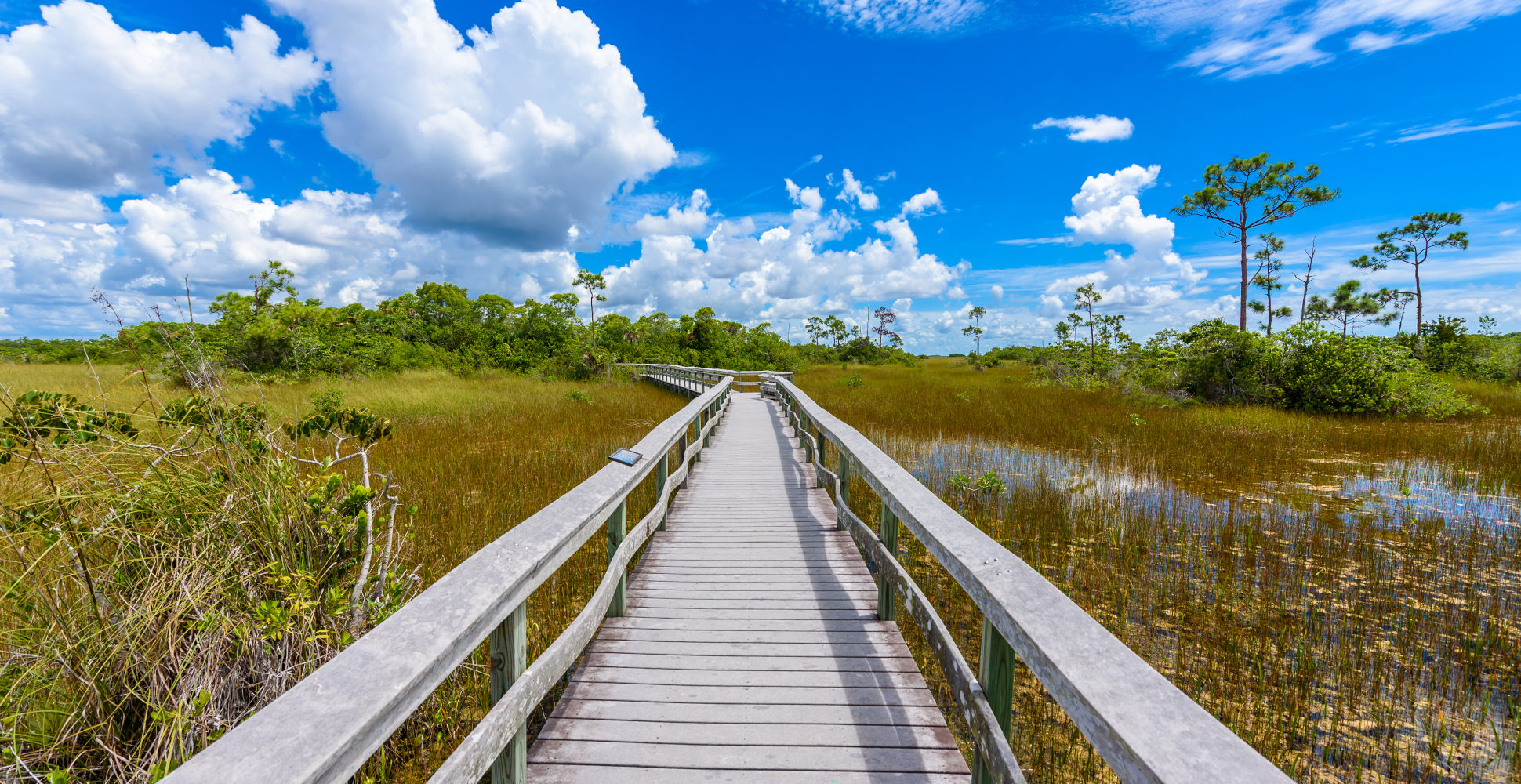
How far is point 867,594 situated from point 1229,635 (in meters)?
2.94

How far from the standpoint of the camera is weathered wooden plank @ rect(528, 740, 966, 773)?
212 cm

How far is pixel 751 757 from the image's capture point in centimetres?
217

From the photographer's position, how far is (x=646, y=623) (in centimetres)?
323

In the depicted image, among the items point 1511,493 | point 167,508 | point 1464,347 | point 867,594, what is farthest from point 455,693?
point 1464,347

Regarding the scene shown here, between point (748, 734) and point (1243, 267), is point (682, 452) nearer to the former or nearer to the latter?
point (748, 734)

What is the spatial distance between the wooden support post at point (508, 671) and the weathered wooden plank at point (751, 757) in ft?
0.99

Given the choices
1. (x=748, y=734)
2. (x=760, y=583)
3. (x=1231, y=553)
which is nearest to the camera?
(x=748, y=734)

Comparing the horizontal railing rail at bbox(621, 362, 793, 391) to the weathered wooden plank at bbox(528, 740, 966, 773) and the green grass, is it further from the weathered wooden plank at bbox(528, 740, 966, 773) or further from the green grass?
the weathered wooden plank at bbox(528, 740, 966, 773)

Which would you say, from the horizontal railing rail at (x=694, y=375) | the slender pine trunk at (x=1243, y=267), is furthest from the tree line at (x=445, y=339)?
the slender pine trunk at (x=1243, y=267)

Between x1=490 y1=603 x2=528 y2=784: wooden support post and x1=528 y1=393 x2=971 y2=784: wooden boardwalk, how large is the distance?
0.25 meters

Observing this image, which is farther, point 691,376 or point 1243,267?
point 1243,267

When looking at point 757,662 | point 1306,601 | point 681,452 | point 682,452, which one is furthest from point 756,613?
point 1306,601

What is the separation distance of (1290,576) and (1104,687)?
5862 millimetres

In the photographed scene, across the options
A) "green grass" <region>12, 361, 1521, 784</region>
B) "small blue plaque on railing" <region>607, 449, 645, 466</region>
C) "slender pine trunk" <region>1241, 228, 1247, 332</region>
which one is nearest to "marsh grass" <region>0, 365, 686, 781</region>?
"green grass" <region>12, 361, 1521, 784</region>
